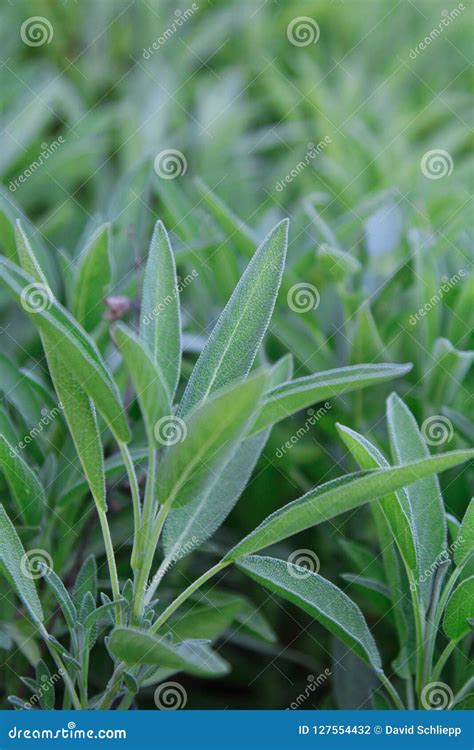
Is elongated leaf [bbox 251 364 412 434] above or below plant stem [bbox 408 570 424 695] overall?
above

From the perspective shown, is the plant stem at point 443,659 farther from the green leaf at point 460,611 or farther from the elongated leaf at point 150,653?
the elongated leaf at point 150,653

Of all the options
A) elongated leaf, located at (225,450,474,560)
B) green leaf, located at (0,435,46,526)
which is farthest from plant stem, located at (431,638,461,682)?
green leaf, located at (0,435,46,526)

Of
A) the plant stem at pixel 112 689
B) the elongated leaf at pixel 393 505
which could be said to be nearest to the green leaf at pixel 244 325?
the elongated leaf at pixel 393 505

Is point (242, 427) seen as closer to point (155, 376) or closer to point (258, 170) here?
point (155, 376)

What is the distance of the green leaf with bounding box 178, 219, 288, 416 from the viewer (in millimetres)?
675

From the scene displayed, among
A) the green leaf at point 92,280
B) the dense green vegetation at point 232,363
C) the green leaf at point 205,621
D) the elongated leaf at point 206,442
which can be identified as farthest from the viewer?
the green leaf at point 92,280

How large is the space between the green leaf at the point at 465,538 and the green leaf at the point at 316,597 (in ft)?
0.33

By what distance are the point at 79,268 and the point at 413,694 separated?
56 cm

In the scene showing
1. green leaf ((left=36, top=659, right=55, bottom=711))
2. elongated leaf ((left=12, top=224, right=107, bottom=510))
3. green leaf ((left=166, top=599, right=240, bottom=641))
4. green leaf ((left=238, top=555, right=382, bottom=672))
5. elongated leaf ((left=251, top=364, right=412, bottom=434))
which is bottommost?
green leaf ((left=36, top=659, right=55, bottom=711))

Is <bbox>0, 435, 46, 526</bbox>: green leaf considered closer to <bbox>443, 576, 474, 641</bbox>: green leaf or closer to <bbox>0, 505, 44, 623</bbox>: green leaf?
<bbox>0, 505, 44, 623</bbox>: green leaf

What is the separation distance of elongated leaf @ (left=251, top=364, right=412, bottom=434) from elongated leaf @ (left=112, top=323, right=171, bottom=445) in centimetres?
8

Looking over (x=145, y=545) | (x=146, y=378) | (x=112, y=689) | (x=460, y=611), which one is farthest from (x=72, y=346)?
(x=460, y=611)

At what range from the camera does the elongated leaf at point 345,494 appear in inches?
24.2

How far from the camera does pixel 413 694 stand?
763 mm
